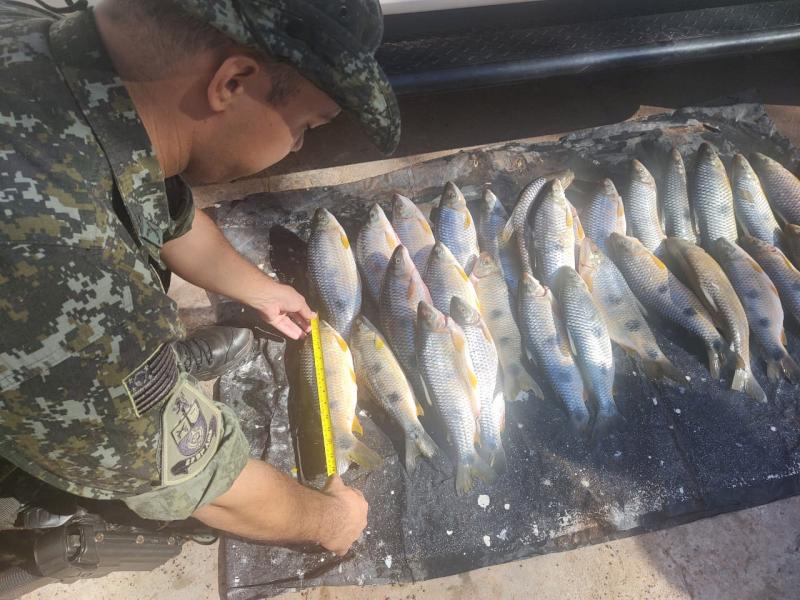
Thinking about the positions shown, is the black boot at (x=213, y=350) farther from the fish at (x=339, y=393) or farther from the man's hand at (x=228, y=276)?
the fish at (x=339, y=393)

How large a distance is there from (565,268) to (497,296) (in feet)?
1.56

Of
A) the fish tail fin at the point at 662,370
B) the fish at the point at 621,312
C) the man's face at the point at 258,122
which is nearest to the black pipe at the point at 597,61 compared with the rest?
the fish at the point at 621,312

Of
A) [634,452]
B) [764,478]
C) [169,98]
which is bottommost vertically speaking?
[764,478]

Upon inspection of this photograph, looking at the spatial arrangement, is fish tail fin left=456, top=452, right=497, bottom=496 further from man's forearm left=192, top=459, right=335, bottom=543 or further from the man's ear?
the man's ear

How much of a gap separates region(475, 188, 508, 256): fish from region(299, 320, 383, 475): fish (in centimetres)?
124

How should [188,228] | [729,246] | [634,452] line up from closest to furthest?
[188,228] < [634,452] < [729,246]

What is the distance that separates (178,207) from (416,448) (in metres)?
1.73

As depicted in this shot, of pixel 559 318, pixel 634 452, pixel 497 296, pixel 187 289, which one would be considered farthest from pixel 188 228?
pixel 634 452

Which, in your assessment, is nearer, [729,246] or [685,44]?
[729,246]

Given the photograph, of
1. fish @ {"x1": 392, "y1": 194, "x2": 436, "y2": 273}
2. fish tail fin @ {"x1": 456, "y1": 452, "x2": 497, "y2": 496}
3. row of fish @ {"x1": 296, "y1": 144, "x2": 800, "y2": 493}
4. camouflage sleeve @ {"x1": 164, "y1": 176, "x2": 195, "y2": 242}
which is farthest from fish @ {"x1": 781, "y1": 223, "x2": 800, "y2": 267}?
camouflage sleeve @ {"x1": 164, "y1": 176, "x2": 195, "y2": 242}

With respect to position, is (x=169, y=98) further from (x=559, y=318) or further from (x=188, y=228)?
(x=559, y=318)

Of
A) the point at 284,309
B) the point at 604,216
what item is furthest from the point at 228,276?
the point at 604,216

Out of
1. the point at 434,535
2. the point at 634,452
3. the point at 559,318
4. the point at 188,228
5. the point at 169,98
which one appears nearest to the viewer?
the point at 169,98

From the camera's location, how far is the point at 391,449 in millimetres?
3018
